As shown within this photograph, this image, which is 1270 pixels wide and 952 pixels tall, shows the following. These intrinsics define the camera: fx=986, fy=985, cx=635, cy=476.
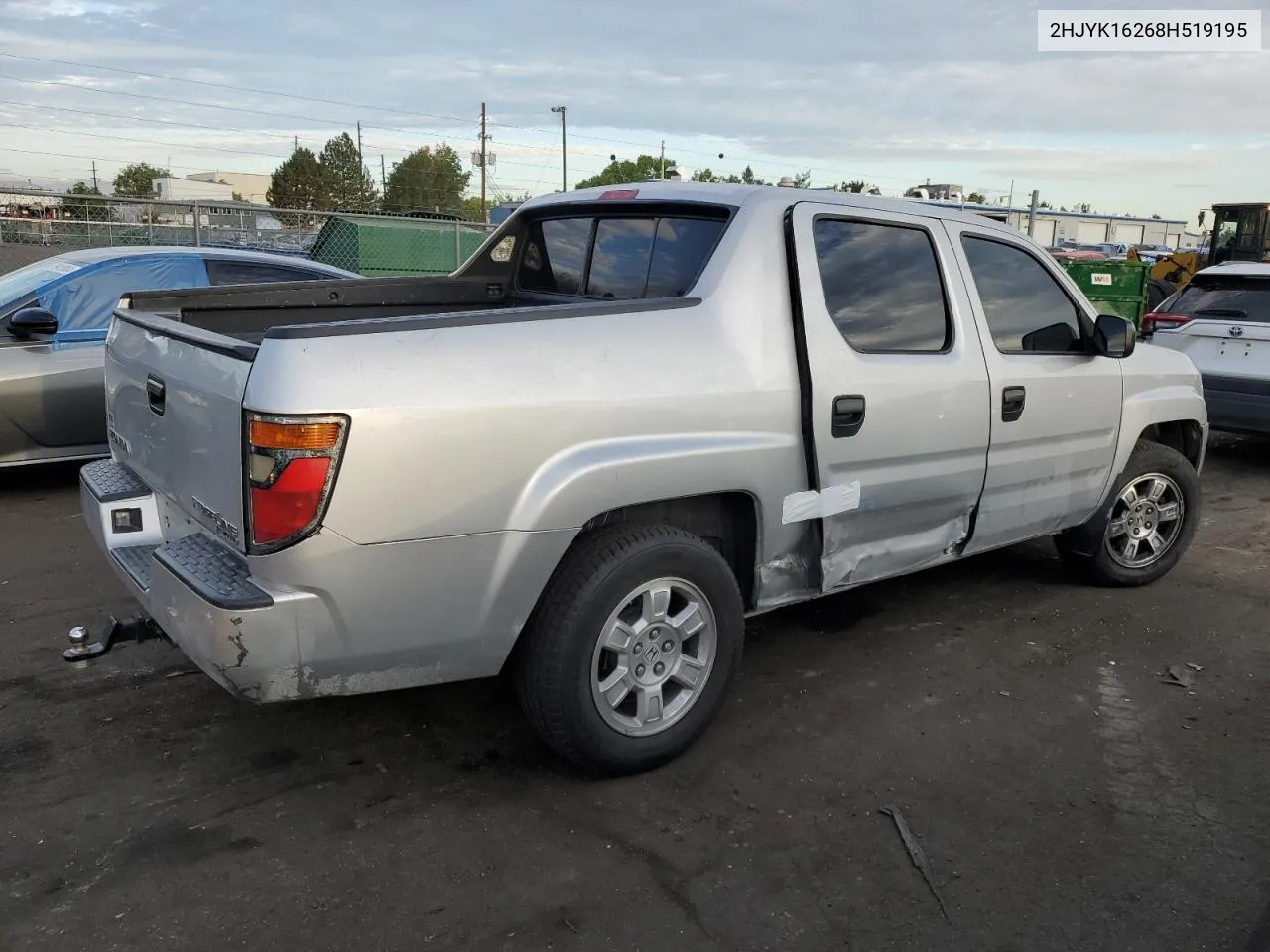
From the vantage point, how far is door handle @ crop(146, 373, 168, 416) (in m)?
3.16

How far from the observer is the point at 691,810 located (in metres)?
3.17

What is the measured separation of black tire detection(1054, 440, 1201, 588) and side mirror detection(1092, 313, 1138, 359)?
0.79 meters

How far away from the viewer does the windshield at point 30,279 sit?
21.5 feet

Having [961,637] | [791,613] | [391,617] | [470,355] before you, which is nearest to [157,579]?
[391,617]

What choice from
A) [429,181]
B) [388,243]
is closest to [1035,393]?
[388,243]

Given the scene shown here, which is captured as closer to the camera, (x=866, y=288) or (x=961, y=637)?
(x=866, y=288)

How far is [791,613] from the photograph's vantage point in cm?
489

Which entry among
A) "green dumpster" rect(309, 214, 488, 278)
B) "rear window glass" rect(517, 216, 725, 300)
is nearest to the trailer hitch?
"rear window glass" rect(517, 216, 725, 300)

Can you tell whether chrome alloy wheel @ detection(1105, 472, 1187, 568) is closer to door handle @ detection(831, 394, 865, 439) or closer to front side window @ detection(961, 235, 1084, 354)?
front side window @ detection(961, 235, 1084, 354)

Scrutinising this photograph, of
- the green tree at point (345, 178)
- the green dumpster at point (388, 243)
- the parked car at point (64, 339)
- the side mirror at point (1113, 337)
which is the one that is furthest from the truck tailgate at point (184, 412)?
the green tree at point (345, 178)

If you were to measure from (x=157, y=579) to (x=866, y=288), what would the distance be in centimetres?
267

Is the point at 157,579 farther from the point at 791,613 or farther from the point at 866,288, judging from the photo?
the point at 791,613

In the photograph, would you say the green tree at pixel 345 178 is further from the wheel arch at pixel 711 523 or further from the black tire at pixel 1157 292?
the wheel arch at pixel 711 523

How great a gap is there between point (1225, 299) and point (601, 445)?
794cm
